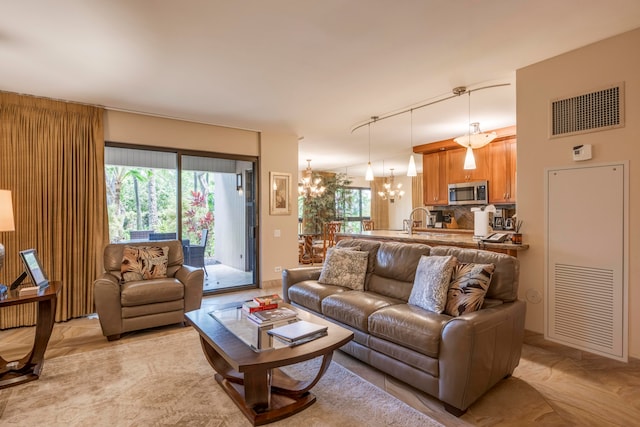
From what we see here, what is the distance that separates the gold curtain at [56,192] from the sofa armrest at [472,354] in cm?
412

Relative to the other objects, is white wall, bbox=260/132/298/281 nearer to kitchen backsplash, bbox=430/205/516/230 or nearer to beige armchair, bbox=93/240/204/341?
beige armchair, bbox=93/240/204/341

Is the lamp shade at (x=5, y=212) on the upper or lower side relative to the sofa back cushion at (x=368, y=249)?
upper

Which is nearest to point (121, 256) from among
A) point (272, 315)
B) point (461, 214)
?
point (272, 315)

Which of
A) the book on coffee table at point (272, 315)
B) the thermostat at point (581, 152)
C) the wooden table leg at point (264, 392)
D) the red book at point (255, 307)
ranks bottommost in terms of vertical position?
the wooden table leg at point (264, 392)

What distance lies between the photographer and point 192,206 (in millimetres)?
5086

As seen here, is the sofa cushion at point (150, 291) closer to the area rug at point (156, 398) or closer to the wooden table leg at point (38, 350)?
the area rug at point (156, 398)

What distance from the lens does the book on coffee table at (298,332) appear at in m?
2.00

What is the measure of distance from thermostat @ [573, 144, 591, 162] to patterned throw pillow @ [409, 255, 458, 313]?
1.42m

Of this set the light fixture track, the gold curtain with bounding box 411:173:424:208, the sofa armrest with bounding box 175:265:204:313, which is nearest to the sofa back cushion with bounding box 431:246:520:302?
the light fixture track

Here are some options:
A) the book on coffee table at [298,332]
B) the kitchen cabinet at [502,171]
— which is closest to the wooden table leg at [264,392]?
the book on coffee table at [298,332]

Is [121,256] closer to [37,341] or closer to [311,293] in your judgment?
[37,341]

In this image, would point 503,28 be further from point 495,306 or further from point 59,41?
point 59,41

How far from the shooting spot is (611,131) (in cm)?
271

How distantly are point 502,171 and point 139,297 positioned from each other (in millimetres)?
5615
